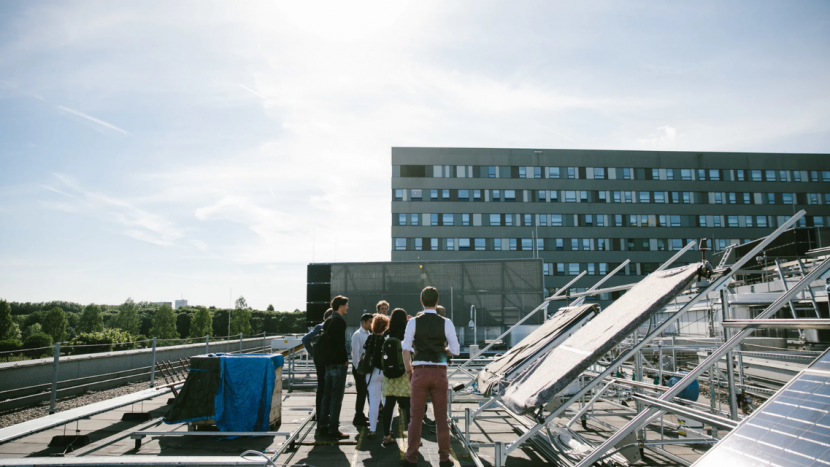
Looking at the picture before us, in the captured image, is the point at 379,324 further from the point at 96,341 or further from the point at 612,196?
the point at 612,196

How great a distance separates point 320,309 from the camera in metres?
24.1

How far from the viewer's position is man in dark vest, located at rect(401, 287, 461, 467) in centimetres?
512

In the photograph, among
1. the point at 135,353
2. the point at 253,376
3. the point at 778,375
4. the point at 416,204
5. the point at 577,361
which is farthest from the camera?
the point at 416,204

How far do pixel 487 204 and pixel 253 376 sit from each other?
1811 inches

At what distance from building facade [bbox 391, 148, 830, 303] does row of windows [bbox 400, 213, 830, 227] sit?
0.37 feet

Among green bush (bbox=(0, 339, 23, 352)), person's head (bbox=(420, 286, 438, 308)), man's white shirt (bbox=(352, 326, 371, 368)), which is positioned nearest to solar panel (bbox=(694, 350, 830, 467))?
person's head (bbox=(420, 286, 438, 308))

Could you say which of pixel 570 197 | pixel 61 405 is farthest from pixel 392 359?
pixel 570 197

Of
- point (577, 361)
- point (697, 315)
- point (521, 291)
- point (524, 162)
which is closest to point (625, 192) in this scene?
point (524, 162)

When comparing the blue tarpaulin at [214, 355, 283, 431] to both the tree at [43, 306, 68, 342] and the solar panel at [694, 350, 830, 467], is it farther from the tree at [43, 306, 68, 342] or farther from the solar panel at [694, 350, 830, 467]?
the tree at [43, 306, 68, 342]

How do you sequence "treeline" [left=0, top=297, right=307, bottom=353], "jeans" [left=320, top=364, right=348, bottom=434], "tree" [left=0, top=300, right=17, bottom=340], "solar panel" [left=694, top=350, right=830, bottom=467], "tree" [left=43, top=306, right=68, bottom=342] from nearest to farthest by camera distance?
"solar panel" [left=694, top=350, right=830, bottom=467] < "jeans" [left=320, top=364, right=348, bottom=434] < "treeline" [left=0, top=297, right=307, bottom=353] < "tree" [left=0, top=300, right=17, bottom=340] < "tree" [left=43, top=306, right=68, bottom=342]

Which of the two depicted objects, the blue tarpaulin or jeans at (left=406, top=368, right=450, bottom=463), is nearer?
jeans at (left=406, top=368, right=450, bottom=463)

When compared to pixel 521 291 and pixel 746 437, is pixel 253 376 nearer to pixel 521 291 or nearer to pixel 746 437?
pixel 746 437

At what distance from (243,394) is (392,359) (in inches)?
95.0

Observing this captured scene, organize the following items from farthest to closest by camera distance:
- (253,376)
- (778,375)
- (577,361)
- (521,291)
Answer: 1. (521,291)
2. (778,375)
3. (253,376)
4. (577,361)
